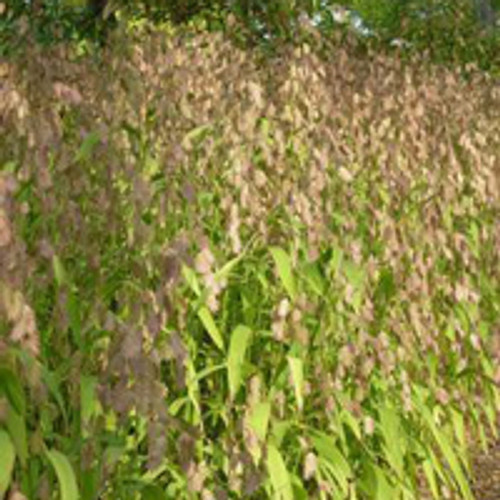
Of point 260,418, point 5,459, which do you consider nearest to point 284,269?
point 260,418

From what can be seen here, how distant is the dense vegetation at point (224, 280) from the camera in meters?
2.24

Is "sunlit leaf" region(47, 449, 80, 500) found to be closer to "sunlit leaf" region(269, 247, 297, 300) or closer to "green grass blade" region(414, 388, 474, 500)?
"sunlit leaf" region(269, 247, 297, 300)

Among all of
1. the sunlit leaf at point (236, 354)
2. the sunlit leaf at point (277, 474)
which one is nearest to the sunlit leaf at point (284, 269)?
the sunlit leaf at point (236, 354)

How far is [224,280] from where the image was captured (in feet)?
8.98

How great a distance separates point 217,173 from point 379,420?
3.06 feet

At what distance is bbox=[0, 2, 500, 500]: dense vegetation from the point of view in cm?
224

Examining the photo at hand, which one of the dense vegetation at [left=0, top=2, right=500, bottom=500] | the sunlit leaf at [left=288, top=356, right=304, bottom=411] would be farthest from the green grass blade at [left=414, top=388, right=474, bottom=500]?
the sunlit leaf at [left=288, top=356, right=304, bottom=411]

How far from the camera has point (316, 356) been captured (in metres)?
3.14

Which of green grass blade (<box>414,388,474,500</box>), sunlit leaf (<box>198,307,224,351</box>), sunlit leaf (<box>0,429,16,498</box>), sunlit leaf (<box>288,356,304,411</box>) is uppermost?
sunlit leaf (<box>0,429,16,498</box>)

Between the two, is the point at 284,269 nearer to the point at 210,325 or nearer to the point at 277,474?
the point at 210,325

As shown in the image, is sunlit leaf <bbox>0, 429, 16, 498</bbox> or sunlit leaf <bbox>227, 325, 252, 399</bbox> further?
sunlit leaf <bbox>227, 325, 252, 399</bbox>

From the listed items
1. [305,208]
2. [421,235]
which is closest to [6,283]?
[305,208]

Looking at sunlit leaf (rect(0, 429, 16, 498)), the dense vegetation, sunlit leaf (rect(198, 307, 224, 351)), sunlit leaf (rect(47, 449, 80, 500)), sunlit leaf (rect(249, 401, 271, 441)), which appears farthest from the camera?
sunlit leaf (rect(198, 307, 224, 351))

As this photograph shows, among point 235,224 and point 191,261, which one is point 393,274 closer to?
point 235,224
